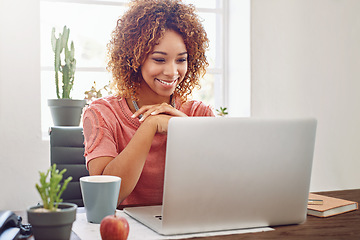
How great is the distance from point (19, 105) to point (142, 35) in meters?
1.50

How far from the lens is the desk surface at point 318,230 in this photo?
0.90 meters

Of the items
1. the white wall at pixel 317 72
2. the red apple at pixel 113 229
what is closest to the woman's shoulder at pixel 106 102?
the red apple at pixel 113 229

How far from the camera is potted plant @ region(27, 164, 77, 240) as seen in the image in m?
0.73

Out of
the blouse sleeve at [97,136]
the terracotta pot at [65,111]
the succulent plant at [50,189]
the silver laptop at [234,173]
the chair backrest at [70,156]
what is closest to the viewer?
the succulent plant at [50,189]

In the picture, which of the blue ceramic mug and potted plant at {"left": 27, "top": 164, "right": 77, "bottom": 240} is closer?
potted plant at {"left": 27, "top": 164, "right": 77, "bottom": 240}

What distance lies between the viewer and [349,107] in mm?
3301

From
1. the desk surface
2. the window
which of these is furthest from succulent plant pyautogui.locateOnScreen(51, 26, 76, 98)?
the desk surface

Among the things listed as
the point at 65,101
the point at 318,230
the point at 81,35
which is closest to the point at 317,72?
the point at 81,35

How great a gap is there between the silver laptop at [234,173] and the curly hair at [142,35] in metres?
0.63

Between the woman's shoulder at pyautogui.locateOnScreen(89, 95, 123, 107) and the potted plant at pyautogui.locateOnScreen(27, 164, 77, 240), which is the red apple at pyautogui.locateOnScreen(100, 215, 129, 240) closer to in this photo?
the potted plant at pyautogui.locateOnScreen(27, 164, 77, 240)

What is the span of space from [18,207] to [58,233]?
208cm

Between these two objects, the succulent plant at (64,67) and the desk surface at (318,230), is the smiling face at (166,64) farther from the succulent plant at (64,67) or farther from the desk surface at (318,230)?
the succulent plant at (64,67)

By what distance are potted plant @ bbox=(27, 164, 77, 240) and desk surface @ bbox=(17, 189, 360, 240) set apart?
14 centimetres

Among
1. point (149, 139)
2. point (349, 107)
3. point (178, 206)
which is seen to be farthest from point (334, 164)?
point (178, 206)
